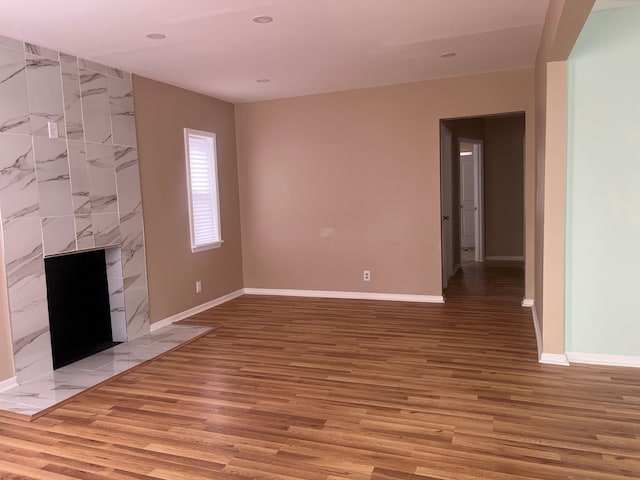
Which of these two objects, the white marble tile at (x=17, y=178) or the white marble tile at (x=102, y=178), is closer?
the white marble tile at (x=17, y=178)

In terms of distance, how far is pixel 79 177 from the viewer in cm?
421

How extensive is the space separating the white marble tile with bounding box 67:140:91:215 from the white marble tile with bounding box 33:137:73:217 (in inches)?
1.9

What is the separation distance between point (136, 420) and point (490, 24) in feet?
12.6

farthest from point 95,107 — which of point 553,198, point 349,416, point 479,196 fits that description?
point 479,196

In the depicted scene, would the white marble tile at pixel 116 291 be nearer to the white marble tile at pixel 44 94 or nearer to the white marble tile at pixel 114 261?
the white marble tile at pixel 114 261

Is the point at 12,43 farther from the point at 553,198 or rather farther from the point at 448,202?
the point at 448,202

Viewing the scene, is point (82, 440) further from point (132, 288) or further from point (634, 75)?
point (634, 75)

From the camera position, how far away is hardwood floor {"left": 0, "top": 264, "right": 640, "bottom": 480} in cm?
241

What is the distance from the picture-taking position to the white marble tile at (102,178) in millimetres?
4336

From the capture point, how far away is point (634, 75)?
344cm

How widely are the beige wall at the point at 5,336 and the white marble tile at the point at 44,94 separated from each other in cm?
117

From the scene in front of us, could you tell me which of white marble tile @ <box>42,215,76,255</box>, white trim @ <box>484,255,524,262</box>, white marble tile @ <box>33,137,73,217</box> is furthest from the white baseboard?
white trim @ <box>484,255,524,262</box>

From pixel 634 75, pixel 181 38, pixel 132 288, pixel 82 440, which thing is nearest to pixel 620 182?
pixel 634 75

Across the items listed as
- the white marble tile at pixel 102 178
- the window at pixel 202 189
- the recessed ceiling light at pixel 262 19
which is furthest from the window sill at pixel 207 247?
the recessed ceiling light at pixel 262 19
